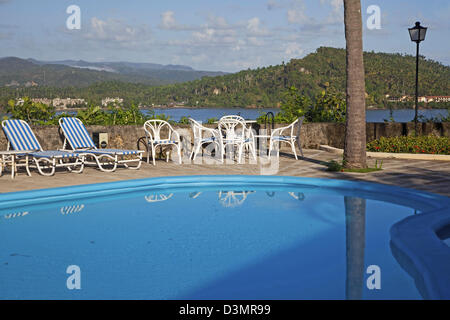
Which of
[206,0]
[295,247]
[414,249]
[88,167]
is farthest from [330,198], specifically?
[206,0]

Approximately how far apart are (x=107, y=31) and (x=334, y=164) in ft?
37.7

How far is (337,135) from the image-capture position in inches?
408

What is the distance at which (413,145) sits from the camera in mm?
8742

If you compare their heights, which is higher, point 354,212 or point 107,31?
point 107,31

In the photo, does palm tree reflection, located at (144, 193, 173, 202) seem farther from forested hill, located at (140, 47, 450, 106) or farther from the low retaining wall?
forested hill, located at (140, 47, 450, 106)

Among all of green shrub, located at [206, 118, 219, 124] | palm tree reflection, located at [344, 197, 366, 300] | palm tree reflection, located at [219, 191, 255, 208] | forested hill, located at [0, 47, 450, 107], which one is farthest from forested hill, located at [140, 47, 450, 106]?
palm tree reflection, located at [344, 197, 366, 300]

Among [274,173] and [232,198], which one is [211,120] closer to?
[274,173]

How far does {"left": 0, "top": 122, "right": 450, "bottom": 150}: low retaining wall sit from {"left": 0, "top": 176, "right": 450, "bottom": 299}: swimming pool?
2.68 metres

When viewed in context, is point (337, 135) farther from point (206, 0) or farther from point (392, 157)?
point (206, 0)

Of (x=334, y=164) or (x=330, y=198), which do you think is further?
(x=334, y=164)

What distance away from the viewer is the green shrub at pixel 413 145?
846 centimetres

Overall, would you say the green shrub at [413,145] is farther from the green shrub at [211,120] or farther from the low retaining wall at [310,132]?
the green shrub at [211,120]

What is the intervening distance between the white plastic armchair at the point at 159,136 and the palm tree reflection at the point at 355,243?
3.39m

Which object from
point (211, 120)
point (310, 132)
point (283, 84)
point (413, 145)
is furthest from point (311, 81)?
point (413, 145)
